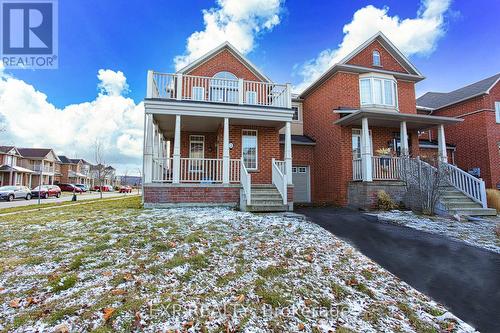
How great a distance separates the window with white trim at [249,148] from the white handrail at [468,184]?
7629 mm

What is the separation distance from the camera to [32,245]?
481 centimetres

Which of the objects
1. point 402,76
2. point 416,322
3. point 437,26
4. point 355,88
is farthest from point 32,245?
point 437,26

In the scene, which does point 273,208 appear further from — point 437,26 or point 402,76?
point 437,26

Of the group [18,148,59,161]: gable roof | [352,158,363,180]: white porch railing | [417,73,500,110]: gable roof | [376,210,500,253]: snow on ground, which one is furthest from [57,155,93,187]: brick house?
[417,73,500,110]: gable roof

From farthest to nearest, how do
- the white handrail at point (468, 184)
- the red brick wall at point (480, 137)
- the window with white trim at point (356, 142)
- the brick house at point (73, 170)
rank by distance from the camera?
the brick house at point (73, 170) → the red brick wall at point (480, 137) → the window with white trim at point (356, 142) → the white handrail at point (468, 184)

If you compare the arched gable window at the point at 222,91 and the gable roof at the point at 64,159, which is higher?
the gable roof at the point at 64,159

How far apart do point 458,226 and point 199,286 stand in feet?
26.2

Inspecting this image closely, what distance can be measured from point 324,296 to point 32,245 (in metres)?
5.39

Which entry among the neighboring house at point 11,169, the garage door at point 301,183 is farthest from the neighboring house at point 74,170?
the garage door at point 301,183

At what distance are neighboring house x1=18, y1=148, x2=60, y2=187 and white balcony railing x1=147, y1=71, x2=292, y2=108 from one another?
38773mm

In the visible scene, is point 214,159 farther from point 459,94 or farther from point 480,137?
A: point 459,94

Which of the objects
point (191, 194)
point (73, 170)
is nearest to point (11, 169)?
point (73, 170)

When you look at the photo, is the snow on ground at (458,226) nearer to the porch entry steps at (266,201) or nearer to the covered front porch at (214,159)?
the porch entry steps at (266,201)

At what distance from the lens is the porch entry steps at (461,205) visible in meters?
9.33
